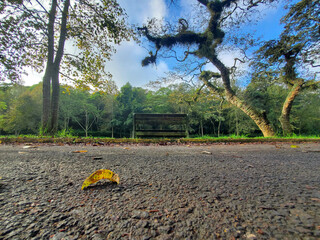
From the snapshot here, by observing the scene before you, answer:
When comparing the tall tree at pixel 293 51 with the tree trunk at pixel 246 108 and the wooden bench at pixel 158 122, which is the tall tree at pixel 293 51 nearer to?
the tree trunk at pixel 246 108

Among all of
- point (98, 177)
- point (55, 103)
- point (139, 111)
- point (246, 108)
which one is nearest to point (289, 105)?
point (246, 108)

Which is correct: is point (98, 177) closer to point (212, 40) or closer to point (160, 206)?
point (160, 206)

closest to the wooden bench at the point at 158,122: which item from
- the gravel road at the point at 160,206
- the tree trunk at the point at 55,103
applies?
the tree trunk at the point at 55,103

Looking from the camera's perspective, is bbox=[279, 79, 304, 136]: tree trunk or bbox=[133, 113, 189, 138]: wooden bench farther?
bbox=[279, 79, 304, 136]: tree trunk

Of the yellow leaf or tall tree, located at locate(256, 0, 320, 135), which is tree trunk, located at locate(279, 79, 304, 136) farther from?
the yellow leaf

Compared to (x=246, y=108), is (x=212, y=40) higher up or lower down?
Answer: higher up

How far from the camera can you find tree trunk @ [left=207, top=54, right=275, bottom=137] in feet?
24.6

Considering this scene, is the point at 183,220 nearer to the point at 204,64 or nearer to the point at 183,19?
the point at 204,64

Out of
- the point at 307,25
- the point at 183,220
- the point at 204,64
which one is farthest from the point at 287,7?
the point at 183,220

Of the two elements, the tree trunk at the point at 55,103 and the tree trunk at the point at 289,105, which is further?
the tree trunk at the point at 289,105

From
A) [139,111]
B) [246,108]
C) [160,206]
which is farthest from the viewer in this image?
[139,111]

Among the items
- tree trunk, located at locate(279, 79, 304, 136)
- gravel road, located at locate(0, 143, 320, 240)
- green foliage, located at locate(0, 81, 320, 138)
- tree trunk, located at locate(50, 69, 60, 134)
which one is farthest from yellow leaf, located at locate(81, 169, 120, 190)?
green foliage, located at locate(0, 81, 320, 138)

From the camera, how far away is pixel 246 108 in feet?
25.8

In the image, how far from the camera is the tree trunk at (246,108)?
751 centimetres
